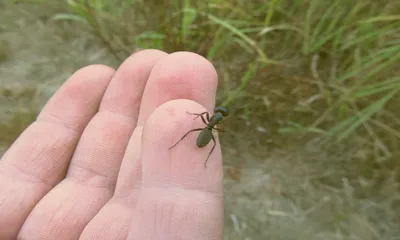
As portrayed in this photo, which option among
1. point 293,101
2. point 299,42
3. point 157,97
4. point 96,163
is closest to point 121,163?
point 96,163

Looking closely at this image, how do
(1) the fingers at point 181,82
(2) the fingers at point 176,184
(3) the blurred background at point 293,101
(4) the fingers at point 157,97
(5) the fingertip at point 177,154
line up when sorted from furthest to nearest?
(3) the blurred background at point 293,101 < (1) the fingers at point 181,82 < (4) the fingers at point 157,97 < (5) the fingertip at point 177,154 < (2) the fingers at point 176,184

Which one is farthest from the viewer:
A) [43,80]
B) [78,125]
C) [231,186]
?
[43,80]

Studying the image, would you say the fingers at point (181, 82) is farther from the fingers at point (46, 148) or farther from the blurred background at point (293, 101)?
the blurred background at point (293, 101)

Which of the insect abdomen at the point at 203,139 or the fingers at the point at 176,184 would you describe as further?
the insect abdomen at the point at 203,139

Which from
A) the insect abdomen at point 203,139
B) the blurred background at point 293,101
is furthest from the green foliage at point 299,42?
the insect abdomen at point 203,139

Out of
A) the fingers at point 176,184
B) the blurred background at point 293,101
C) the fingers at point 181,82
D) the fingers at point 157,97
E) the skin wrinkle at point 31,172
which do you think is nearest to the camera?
the fingers at point 176,184

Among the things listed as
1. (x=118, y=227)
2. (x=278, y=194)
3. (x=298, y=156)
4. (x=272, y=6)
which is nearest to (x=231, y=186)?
(x=278, y=194)

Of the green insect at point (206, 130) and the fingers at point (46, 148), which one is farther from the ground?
the green insect at point (206, 130)

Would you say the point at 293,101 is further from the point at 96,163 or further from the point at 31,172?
the point at 31,172

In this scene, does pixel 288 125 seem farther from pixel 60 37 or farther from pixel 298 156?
pixel 60 37
